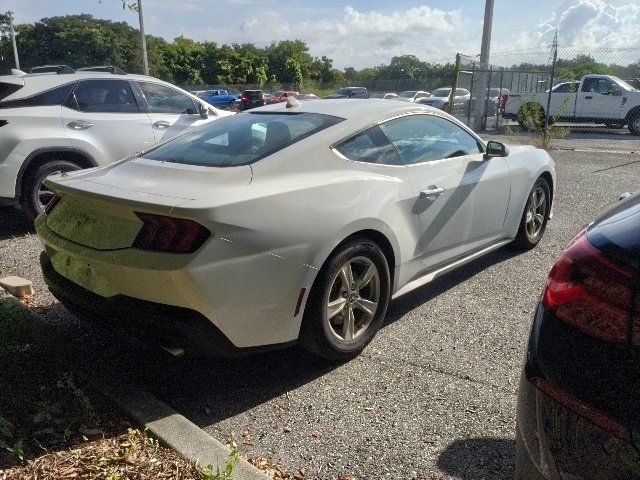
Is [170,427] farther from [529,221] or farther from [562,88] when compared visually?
[562,88]

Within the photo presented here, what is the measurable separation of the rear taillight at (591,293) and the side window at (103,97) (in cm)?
609

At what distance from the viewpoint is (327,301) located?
10.6 ft

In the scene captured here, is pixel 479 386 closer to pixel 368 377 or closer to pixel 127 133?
pixel 368 377

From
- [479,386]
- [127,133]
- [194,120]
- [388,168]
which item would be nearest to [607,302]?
[479,386]

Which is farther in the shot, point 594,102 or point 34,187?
point 594,102

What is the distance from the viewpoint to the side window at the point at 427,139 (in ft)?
13.2

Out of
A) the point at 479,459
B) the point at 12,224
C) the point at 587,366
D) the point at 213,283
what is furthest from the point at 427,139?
the point at 12,224

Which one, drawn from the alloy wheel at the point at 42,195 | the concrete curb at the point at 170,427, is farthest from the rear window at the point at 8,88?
the concrete curb at the point at 170,427

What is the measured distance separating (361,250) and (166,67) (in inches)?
2658

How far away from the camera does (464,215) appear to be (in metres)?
4.34

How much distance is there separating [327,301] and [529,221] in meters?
3.00

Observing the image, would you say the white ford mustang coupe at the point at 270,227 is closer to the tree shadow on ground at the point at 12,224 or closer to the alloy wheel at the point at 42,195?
the alloy wheel at the point at 42,195

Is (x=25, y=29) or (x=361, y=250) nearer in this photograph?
(x=361, y=250)

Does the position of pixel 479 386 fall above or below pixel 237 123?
below
